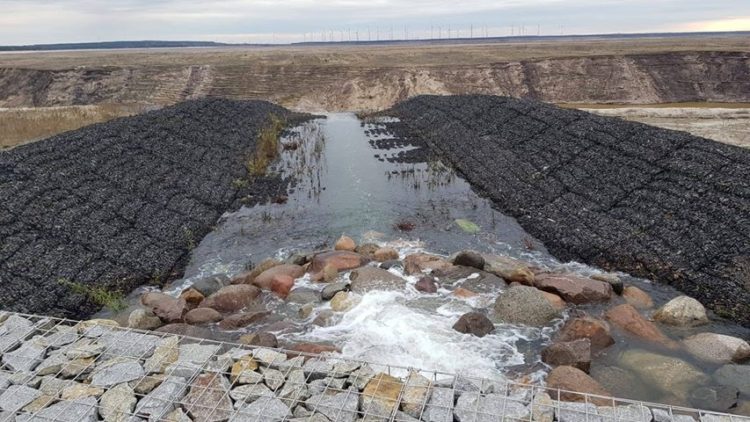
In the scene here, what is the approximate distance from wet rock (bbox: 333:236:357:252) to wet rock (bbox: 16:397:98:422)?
6.69 meters

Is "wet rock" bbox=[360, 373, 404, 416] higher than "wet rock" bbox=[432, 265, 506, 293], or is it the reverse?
"wet rock" bbox=[360, 373, 404, 416]

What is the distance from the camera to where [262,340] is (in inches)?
297

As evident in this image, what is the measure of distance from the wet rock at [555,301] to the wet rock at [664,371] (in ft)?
4.89

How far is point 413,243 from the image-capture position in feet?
39.9

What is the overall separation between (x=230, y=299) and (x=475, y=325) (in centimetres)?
454

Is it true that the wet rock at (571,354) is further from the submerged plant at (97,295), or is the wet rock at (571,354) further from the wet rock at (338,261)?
the submerged plant at (97,295)

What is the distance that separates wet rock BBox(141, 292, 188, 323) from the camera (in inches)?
338

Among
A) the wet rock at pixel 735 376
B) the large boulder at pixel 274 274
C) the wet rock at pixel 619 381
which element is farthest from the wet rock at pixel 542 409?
the large boulder at pixel 274 274

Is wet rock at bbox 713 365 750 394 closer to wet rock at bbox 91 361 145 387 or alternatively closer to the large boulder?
the large boulder

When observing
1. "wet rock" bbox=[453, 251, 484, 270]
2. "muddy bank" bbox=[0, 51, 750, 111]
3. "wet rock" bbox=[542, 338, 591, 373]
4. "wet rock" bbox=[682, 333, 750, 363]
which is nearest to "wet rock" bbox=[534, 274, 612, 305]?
"wet rock" bbox=[453, 251, 484, 270]

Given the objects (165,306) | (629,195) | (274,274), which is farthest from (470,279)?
(165,306)

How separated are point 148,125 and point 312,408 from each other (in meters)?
15.9

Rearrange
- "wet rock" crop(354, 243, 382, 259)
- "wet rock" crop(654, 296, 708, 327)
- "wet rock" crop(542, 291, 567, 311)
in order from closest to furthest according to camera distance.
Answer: "wet rock" crop(654, 296, 708, 327) → "wet rock" crop(542, 291, 567, 311) → "wet rock" crop(354, 243, 382, 259)

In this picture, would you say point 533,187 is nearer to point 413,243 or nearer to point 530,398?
point 413,243
